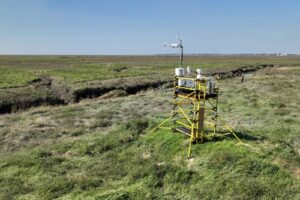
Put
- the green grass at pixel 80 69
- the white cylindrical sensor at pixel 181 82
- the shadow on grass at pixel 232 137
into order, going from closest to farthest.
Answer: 1. the shadow on grass at pixel 232 137
2. the white cylindrical sensor at pixel 181 82
3. the green grass at pixel 80 69

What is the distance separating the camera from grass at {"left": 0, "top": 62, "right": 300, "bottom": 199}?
769cm

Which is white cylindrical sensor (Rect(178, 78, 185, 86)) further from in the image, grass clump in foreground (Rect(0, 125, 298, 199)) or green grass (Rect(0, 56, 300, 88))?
green grass (Rect(0, 56, 300, 88))

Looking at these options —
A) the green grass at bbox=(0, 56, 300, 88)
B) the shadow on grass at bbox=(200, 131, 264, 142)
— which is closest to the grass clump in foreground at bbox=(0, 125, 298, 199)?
the shadow on grass at bbox=(200, 131, 264, 142)

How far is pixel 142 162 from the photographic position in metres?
9.53

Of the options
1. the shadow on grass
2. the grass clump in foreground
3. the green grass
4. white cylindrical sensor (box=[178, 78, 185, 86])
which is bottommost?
the green grass

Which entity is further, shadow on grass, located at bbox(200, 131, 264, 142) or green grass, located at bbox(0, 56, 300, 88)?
green grass, located at bbox(0, 56, 300, 88)

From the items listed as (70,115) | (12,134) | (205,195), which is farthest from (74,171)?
(70,115)

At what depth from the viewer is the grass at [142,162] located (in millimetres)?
7691

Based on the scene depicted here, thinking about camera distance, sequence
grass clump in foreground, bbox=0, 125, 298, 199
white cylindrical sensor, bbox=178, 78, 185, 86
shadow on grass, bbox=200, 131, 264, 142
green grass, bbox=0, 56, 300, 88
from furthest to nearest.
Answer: green grass, bbox=0, 56, 300, 88 < white cylindrical sensor, bbox=178, 78, 185, 86 < shadow on grass, bbox=200, 131, 264, 142 < grass clump in foreground, bbox=0, 125, 298, 199

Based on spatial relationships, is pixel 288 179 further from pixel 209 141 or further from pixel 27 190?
pixel 27 190

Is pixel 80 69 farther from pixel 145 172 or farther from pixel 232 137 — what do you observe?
pixel 145 172

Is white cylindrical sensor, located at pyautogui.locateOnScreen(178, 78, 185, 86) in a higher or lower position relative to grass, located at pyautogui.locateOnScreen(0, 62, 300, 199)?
higher

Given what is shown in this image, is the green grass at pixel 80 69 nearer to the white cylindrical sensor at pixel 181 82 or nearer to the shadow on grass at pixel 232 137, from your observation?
the white cylindrical sensor at pixel 181 82

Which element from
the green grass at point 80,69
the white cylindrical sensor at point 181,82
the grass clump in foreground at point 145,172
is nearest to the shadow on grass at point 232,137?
the grass clump in foreground at point 145,172
